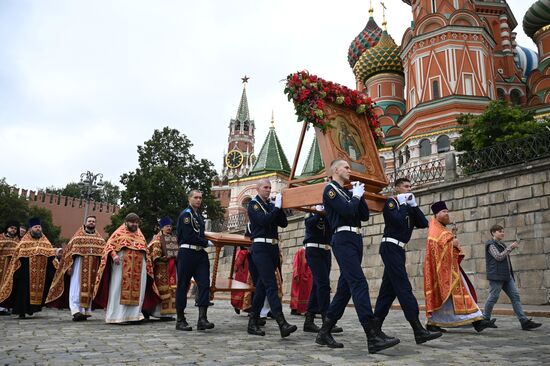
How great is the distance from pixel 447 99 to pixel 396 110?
684cm

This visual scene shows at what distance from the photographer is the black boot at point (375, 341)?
180 inches

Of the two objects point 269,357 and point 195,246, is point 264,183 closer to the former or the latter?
point 195,246

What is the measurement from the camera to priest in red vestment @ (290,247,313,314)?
32.1 feet

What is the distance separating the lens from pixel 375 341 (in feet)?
15.1

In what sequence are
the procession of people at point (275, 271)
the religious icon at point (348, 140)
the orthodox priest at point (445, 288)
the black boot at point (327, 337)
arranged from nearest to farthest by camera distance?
the black boot at point (327, 337), the procession of people at point (275, 271), the religious icon at point (348, 140), the orthodox priest at point (445, 288)

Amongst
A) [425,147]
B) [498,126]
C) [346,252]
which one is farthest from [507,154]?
[425,147]

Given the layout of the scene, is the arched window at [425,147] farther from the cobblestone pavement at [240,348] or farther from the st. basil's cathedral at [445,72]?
the cobblestone pavement at [240,348]

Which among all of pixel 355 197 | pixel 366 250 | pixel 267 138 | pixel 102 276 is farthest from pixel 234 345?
pixel 267 138

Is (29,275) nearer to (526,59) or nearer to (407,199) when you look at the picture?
(407,199)

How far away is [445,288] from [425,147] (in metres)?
23.0

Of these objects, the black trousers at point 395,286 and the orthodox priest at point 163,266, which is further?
the orthodox priest at point 163,266

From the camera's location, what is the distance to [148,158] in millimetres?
35344

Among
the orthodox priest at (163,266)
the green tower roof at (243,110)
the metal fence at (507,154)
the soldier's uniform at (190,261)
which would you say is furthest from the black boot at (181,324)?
the green tower roof at (243,110)

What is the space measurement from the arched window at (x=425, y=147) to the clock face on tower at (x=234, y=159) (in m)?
44.9
